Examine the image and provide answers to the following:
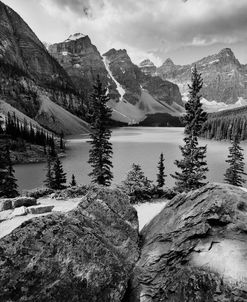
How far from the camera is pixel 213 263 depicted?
6012 millimetres

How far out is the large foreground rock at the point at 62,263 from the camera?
552cm

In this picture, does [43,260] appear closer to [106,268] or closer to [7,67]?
[106,268]

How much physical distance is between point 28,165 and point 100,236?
64615mm

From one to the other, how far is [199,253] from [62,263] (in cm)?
376

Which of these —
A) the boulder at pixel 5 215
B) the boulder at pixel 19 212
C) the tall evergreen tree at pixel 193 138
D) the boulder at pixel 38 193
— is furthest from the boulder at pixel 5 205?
the tall evergreen tree at pixel 193 138

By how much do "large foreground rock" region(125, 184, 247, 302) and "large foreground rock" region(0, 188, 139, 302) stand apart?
0.72 metres

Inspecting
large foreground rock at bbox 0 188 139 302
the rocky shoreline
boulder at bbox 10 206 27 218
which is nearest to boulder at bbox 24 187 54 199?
boulder at bbox 10 206 27 218

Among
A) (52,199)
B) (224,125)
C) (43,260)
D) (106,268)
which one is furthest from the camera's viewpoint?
(224,125)

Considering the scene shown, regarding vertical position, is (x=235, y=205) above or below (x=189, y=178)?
above

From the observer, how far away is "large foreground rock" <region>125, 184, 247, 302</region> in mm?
5609

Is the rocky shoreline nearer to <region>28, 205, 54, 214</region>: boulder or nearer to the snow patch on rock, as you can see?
<region>28, 205, 54, 214</region>: boulder

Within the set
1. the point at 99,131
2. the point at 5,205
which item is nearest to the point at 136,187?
the point at 99,131

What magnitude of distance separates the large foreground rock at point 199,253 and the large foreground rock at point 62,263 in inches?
28.2

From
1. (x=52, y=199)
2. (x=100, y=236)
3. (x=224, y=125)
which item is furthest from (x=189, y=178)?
(x=224, y=125)
